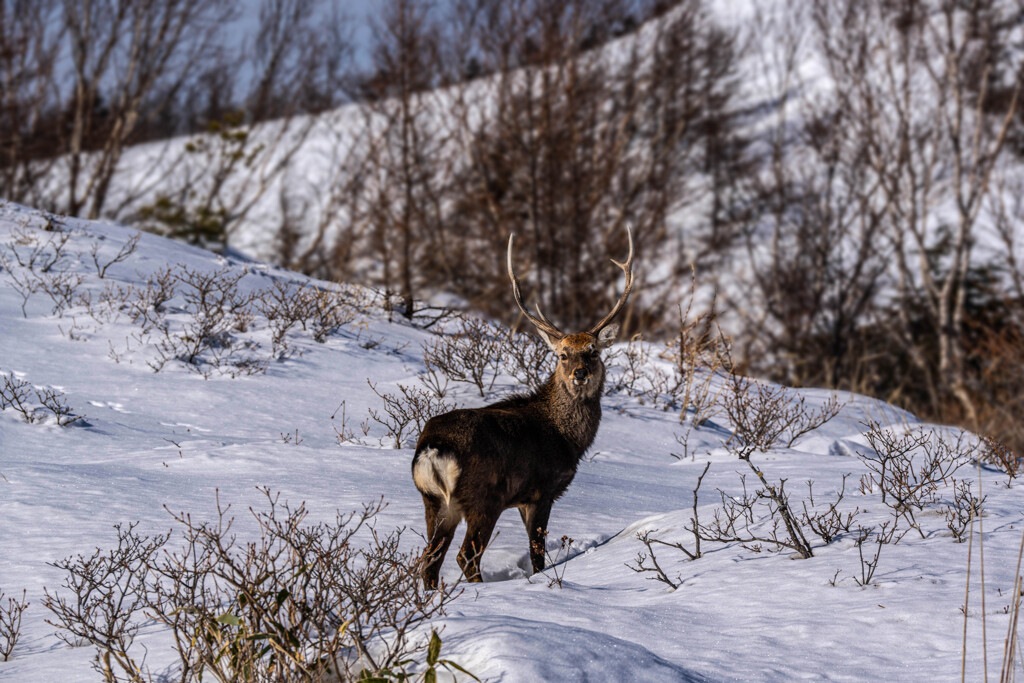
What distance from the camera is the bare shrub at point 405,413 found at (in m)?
6.58

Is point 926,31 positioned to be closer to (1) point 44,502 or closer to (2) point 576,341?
(2) point 576,341

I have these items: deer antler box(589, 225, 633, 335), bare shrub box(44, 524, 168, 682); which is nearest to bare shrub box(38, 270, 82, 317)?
bare shrub box(44, 524, 168, 682)

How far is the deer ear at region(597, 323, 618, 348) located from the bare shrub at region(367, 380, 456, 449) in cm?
123

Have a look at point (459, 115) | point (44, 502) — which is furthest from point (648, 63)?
point (44, 502)

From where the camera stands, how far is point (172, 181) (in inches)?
1072

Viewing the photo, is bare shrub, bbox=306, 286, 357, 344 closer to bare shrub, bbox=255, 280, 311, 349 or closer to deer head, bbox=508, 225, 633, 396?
bare shrub, bbox=255, 280, 311, 349

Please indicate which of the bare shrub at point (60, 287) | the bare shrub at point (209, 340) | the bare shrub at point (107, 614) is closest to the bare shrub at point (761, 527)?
the bare shrub at point (107, 614)

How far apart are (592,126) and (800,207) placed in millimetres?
8280

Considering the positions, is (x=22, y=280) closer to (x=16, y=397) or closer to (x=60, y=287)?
(x=60, y=287)

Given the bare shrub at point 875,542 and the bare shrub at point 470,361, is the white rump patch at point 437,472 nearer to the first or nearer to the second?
the bare shrub at point 875,542

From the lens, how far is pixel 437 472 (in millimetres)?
4246

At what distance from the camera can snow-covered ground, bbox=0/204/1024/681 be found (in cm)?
302

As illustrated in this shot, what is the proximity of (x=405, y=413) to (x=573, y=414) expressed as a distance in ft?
6.18

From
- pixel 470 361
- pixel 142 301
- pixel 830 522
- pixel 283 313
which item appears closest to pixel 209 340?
pixel 142 301
